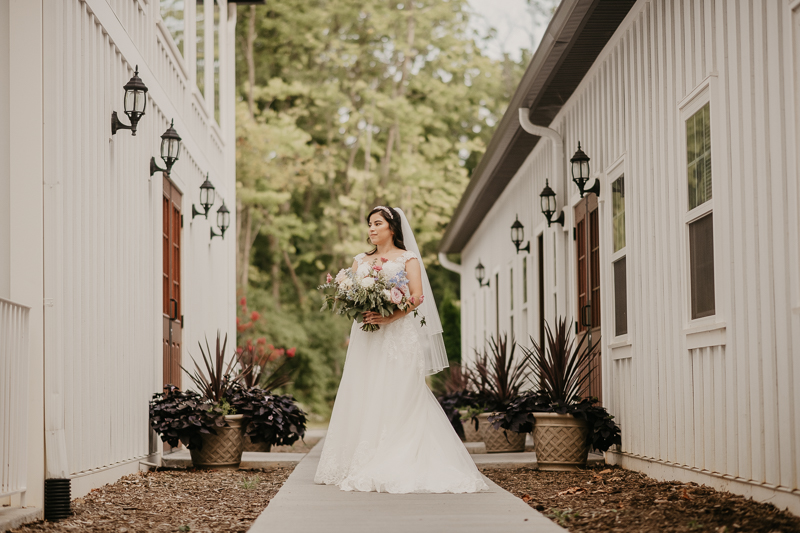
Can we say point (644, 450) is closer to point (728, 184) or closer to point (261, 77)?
point (728, 184)

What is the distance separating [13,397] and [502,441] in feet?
24.4

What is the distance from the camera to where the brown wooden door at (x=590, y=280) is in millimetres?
10031

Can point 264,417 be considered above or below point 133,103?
below

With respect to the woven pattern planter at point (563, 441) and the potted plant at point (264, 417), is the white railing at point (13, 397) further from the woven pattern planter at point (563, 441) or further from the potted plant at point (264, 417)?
the woven pattern planter at point (563, 441)

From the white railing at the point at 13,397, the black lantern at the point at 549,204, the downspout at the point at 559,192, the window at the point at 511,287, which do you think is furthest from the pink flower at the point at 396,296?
the window at the point at 511,287

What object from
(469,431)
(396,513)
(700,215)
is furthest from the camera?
(469,431)

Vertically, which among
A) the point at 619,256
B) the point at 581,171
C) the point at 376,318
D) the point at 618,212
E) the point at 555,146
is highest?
the point at 555,146

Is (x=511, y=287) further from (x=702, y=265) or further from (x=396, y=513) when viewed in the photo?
(x=396, y=513)

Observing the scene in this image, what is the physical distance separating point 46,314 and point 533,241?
352 inches

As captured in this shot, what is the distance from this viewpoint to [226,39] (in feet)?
50.5

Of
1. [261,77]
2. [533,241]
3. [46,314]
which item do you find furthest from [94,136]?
[261,77]

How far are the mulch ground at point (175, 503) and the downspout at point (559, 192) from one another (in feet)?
14.6

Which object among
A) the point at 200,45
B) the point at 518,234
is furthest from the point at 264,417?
the point at 518,234

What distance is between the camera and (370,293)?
7.27m
